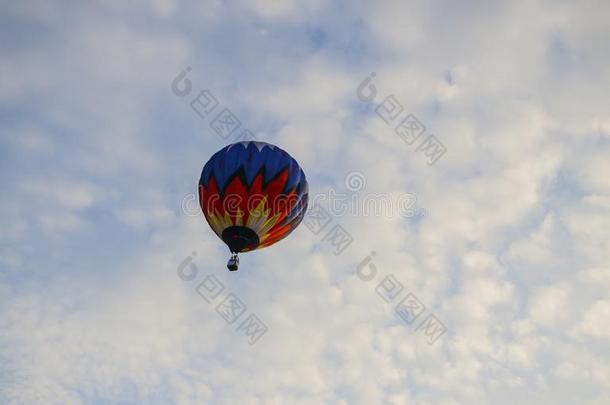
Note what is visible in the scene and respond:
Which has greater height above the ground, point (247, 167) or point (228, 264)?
point (247, 167)

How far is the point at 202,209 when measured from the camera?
81.8 ft

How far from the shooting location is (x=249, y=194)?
23.4 meters

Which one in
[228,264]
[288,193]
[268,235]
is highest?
[288,193]

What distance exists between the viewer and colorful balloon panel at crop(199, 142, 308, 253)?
2348 cm

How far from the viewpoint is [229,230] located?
936 inches

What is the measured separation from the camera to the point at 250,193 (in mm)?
23406

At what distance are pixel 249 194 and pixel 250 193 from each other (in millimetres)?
61

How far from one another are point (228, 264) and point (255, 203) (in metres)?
2.83

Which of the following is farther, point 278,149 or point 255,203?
point 278,149

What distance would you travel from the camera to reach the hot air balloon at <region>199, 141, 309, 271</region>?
23469 millimetres

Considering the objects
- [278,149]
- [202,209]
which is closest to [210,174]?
[202,209]

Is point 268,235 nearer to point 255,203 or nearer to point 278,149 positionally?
point 255,203

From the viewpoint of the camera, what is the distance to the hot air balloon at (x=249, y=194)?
23469mm

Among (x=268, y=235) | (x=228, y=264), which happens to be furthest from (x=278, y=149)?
(x=228, y=264)
